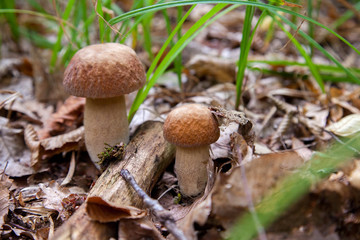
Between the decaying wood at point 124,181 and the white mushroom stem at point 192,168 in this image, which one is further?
the white mushroom stem at point 192,168

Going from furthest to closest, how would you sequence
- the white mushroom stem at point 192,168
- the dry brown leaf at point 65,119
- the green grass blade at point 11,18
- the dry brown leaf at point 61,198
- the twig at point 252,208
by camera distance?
the green grass blade at point 11,18, the dry brown leaf at point 65,119, the white mushroom stem at point 192,168, the dry brown leaf at point 61,198, the twig at point 252,208

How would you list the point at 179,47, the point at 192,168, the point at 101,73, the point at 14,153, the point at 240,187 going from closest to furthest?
the point at 240,187 < the point at 101,73 < the point at 192,168 < the point at 179,47 < the point at 14,153

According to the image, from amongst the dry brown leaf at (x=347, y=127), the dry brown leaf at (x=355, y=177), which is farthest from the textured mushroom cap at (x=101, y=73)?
the dry brown leaf at (x=347, y=127)

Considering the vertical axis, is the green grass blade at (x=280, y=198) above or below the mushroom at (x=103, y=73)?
below

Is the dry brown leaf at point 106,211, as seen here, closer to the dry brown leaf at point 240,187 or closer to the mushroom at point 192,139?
the dry brown leaf at point 240,187

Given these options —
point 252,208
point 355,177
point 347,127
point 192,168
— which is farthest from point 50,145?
point 347,127

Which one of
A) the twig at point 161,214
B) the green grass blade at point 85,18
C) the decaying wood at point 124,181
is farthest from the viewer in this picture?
the green grass blade at point 85,18

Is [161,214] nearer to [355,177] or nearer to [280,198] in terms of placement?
[280,198]

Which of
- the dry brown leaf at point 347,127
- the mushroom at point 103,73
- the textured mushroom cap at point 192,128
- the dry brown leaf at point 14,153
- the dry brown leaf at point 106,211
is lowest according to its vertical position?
the dry brown leaf at point 14,153
